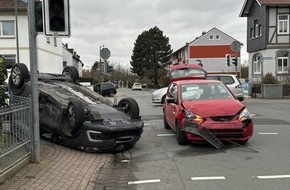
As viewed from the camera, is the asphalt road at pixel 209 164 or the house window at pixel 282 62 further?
the house window at pixel 282 62

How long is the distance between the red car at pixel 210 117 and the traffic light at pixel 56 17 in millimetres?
3519

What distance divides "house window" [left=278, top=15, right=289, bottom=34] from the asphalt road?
26601mm

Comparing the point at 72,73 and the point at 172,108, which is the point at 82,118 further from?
the point at 72,73

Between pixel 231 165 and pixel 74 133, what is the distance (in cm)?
348

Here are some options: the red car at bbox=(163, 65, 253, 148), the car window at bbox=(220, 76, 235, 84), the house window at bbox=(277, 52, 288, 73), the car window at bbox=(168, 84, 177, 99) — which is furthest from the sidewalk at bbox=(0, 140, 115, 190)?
the house window at bbox=(277, 52, 288, 73)

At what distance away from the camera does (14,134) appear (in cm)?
675

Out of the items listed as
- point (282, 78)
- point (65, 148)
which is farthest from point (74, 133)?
point (282, 78)

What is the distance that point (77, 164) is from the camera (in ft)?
24.8

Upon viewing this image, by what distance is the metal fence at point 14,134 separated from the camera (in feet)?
20.6

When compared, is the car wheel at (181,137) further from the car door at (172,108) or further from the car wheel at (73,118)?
the car wheel at (73,118)

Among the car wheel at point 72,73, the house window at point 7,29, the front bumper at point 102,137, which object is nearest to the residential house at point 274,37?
the house window at point 7,29

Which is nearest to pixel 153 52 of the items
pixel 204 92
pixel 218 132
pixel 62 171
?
pixel 204 92

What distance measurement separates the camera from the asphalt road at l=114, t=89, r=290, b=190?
619cm

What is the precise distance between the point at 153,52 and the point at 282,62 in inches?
1862
